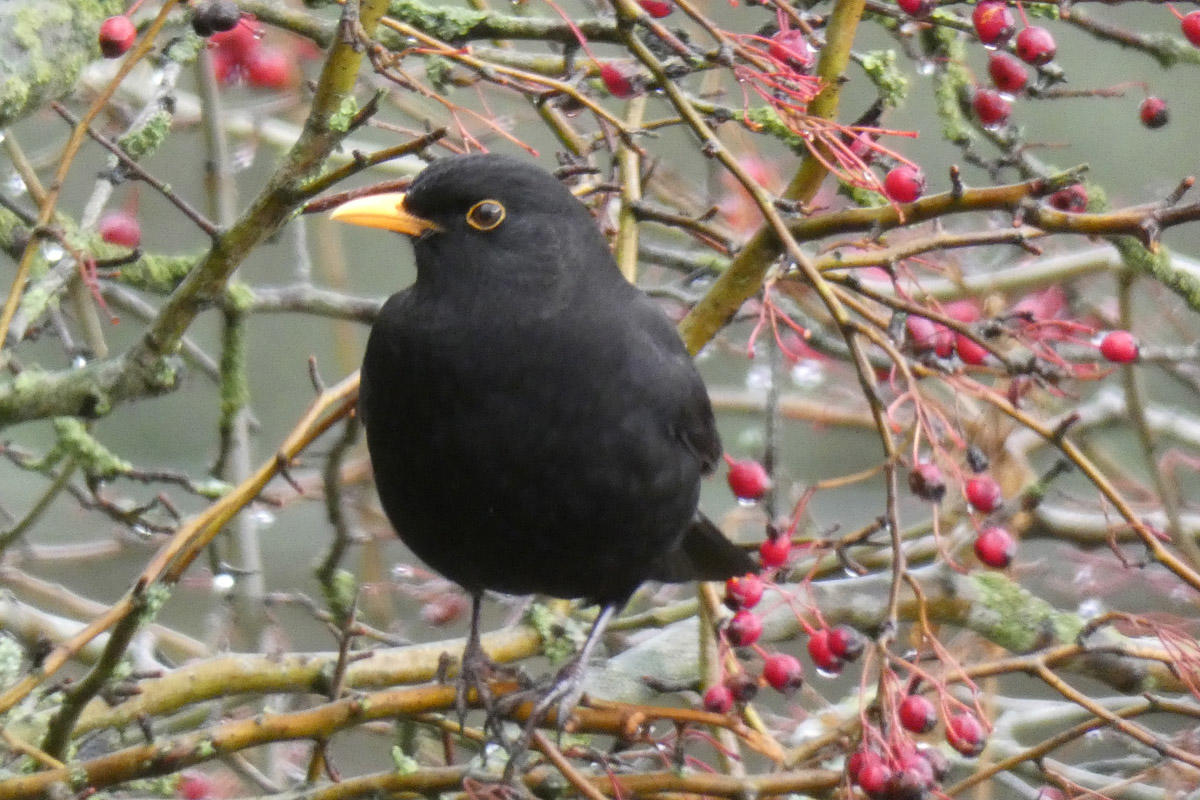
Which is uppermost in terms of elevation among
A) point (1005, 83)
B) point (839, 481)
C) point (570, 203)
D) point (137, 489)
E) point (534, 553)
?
point (1005, 83)

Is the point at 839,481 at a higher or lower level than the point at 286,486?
higher

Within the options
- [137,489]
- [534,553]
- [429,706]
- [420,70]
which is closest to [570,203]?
[534,553]

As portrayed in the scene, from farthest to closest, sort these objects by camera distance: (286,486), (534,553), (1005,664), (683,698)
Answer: (286,486)
(683,698)
(534,553)
(1005,664)

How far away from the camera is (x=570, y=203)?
96.5 inches

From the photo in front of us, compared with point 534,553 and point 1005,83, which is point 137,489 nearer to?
point 534,553

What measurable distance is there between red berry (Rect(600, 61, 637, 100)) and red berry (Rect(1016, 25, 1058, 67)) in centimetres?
58

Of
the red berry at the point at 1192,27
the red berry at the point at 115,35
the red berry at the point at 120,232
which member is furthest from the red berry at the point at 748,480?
the red berry at the point at 120,232

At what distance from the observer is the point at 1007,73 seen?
2318 mm

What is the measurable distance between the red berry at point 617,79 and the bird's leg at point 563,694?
3.01 ft

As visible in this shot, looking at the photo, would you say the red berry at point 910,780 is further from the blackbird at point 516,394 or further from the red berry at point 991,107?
the red berry at point 991,107

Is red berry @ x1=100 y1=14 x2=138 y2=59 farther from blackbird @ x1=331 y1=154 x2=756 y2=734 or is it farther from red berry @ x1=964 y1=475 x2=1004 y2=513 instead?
red berry @ x1=964 y1=475 x2=1004 y2=513

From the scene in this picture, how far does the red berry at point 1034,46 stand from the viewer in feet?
7.22

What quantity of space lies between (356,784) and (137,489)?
456 centimetres

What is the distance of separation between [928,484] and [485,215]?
85cm
